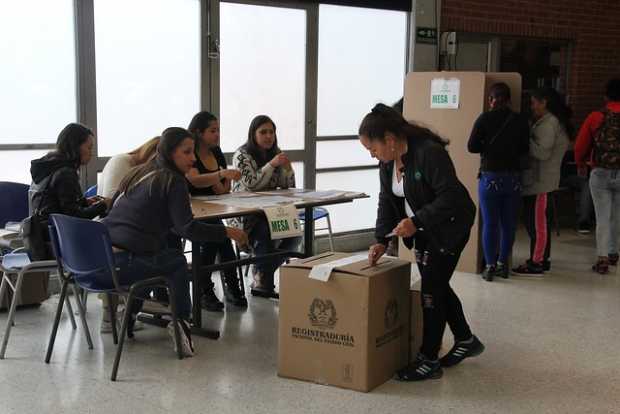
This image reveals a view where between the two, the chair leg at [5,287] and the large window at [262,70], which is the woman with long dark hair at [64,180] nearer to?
the chair leg at [5,287]

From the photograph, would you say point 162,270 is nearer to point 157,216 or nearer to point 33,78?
point 157,216

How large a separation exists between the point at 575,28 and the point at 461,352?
5740 mm

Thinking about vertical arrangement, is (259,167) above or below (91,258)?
above

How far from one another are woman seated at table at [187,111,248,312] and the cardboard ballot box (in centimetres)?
121

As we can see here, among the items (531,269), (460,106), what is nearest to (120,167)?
(460,106)

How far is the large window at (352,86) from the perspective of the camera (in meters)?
6.79

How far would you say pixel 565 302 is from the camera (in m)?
5.30

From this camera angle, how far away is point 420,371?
3750 millimetres

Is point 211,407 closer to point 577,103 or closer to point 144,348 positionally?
point 144,348

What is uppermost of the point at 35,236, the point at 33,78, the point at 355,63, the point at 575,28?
the point at 575,28

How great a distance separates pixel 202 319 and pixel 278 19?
2.72 meters

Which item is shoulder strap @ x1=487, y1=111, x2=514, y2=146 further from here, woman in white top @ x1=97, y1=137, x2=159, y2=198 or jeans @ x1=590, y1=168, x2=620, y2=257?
woman in white top @ x1=97, y1=137, x2=159, y2=198

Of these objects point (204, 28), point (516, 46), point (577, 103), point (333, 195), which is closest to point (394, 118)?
point (333, 195)

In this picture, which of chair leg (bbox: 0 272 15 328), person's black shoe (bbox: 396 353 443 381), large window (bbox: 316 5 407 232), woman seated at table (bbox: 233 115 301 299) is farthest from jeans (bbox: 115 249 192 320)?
large window (bbox: 316 5 407 232)
